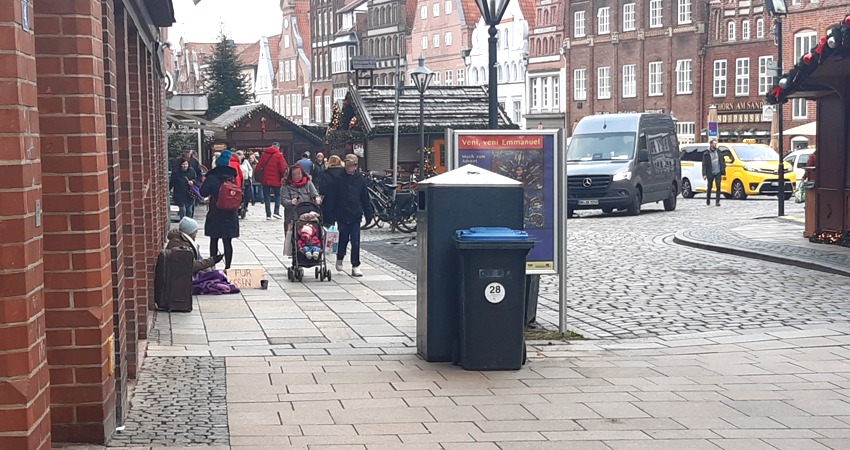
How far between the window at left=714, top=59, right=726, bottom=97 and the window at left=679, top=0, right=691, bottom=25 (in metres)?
3.30

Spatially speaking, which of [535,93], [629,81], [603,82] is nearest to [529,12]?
[535,93]

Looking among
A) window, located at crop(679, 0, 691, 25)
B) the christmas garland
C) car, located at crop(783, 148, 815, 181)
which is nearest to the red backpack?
the christmas garland

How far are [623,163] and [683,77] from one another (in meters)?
41.0

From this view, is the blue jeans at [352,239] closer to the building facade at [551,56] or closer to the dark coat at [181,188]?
the dark coat at [181,188]

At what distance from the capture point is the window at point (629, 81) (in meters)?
74.1

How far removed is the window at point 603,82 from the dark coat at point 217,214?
200 ft

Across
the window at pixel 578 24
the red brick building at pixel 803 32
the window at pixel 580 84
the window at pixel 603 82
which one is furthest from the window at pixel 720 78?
the window at pixel 578 24

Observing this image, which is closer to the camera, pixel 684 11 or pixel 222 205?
pixel 222 205

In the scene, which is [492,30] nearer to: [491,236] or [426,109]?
[491,236]

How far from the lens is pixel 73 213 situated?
20.7 ft

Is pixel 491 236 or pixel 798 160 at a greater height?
pixel 491 236

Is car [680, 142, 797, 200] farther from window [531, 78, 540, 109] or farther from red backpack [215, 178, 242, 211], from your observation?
window [531, 78, 540, 109]

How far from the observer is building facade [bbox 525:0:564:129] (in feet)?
257

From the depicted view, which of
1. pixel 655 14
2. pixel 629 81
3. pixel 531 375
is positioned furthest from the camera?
pixel 629 81
